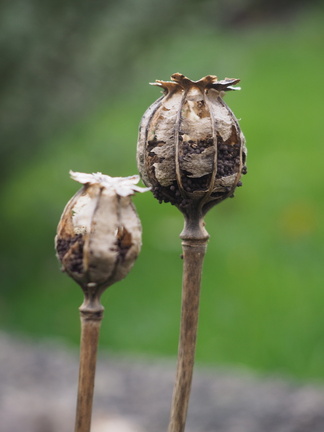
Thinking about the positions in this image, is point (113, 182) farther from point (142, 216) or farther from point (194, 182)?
point (142, 216)

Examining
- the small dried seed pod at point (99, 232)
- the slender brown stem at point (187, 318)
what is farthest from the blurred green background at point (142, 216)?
the small dried seed pod at point (99, 232)

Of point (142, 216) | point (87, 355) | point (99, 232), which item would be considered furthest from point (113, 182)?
point (142, 216)

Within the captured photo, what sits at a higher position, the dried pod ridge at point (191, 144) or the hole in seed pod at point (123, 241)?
the dried pod ridge at point (191, 144)

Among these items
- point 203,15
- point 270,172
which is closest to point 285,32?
point 270,172

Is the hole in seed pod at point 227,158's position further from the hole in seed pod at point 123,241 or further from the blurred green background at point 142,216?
A: the blurred green background at point 142,216

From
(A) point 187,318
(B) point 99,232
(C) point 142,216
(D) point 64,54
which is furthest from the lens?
(C) point 142,216

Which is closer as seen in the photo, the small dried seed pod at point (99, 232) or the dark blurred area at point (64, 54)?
the small dried seed pod at point (99, 232)
